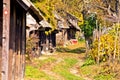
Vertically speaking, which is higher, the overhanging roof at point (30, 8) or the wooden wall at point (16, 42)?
the overhanging roof at point (30, 8)

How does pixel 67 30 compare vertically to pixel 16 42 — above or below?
above

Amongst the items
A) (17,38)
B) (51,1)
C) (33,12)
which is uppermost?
(51,1)

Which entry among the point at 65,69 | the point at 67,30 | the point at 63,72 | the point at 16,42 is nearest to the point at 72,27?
the point at 67,30

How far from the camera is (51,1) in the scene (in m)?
37.6

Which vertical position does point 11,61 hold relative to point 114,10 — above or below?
below

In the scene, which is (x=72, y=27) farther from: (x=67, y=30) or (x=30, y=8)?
(x=30, y=8)

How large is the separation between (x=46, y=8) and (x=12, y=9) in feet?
78.4

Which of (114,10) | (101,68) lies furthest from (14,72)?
(114,10)

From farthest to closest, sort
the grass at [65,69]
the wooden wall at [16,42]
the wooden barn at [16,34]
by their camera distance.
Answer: the grass at [65,69], the wooden wall at [16,42], the wooden barn at [16,34]

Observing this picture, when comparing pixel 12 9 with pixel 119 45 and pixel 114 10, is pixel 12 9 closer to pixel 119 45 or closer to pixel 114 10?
pixel 119 45

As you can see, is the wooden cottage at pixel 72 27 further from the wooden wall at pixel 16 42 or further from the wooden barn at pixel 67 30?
the wooden wall at pixel 16 42

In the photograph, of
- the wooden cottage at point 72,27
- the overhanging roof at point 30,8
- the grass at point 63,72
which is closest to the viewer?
the overhanging roof at point 30,8

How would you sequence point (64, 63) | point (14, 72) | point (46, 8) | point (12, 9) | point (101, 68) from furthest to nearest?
point (46, 8) < point (64, 63) < point (101, 68) < point (14, 72) < point (12, 9)

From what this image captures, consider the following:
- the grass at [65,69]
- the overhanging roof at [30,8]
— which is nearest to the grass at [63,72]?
the grass at [65,69]
